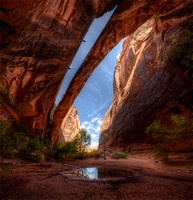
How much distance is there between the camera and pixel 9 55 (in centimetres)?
774

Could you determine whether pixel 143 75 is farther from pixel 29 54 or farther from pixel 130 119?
pixel 29 54

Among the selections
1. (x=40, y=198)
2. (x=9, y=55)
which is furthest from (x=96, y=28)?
(x=40, y=198)

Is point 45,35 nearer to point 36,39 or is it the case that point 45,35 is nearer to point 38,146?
point 36,39

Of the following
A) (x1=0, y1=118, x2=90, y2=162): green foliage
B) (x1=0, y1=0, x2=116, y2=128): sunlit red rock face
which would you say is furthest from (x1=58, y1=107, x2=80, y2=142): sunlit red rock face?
(x1=0, y1=0, x2=116, y2=128): sunlit red rock face

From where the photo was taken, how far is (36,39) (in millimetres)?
7844

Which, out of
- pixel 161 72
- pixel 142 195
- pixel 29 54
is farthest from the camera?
pixel 161 72

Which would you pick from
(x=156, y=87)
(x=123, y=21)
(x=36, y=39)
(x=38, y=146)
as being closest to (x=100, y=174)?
(x=38, y=146)

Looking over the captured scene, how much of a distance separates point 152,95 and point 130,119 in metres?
4.79

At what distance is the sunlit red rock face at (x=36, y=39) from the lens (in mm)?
6145

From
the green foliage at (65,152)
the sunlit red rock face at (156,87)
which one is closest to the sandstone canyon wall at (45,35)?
the sunlit red rock face at (156,87)

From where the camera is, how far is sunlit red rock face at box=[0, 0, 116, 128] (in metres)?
6.14

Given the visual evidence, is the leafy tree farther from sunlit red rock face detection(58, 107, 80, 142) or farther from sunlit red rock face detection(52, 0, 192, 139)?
sunlit red rock face detection(58, 107, 80, 142)

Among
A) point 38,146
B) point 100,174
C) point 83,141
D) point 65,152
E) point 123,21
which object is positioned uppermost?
point 123,21

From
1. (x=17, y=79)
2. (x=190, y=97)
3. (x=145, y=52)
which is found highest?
(x=145, y=52)
